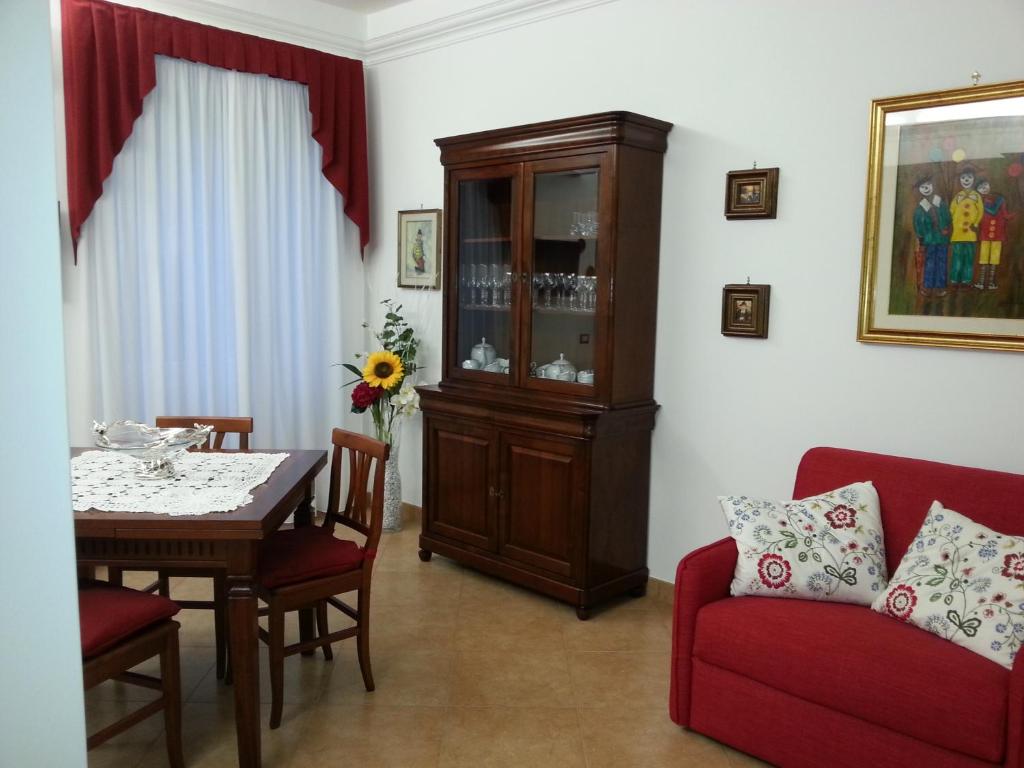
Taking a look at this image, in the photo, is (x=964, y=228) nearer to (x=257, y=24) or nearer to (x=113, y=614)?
(x=113, y=614)

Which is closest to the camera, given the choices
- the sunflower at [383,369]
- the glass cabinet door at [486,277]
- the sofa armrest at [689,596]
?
the sofa armrest at [689,596]

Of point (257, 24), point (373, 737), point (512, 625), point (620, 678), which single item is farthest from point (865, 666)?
point (257, 24)

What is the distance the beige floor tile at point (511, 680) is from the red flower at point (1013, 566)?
1.38 metres

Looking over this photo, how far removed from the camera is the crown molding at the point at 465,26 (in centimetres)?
388

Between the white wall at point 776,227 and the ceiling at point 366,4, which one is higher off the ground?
the ceiling at point 366,4

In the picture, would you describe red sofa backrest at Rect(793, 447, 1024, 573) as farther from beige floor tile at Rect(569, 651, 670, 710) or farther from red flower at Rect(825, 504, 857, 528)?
beige floor tile at Rect(569, 651, 670, 710)

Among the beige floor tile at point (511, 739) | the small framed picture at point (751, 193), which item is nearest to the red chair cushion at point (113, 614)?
the beige floor tile at point (511, 739)

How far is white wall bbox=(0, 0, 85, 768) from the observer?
54 centimetres

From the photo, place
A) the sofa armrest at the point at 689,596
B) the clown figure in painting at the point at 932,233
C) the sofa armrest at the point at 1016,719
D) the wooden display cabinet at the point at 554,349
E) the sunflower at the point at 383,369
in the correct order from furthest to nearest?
the sunflower at the point at 383,369, the wooden display cabinet at the point at 554,349, the clown figure in painting at the point at 932,233, the sofa armrest at the point at 689,596, the sofa armrest at the point at 1016,719

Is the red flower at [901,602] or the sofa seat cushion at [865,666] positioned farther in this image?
the red flower at [901,602]

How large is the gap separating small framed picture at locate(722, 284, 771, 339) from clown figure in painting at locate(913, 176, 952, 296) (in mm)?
581

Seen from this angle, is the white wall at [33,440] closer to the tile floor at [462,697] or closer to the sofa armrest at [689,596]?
the tile floor at [462,697]

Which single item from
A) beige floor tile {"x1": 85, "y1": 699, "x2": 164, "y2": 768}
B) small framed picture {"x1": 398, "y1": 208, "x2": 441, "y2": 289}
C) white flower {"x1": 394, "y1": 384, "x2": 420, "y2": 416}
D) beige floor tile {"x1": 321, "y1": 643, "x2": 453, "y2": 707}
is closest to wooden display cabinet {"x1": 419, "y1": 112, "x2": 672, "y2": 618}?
white flower {"x1": 394, "y1": 384, "x2": 420, "y2": 416}

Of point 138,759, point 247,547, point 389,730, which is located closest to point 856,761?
point 389,730
